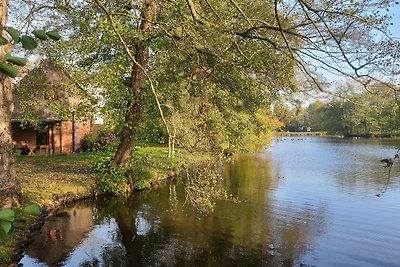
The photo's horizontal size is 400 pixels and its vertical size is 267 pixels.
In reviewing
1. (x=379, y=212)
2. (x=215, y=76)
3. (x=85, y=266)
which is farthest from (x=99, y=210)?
(x=379, y=212)

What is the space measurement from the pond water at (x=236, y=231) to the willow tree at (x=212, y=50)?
8.68 ft

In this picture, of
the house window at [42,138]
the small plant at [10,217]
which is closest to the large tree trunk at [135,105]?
the small plant at [10,217]

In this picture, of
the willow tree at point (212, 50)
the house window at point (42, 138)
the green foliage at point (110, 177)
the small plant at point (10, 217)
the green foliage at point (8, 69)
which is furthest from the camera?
the house window at point (42, 138)

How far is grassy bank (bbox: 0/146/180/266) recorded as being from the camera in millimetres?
11602

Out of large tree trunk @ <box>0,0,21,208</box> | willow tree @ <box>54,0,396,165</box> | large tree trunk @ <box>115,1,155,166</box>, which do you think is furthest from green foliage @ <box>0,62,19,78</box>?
large tree trunk @ <box>115,1,155,166</box>

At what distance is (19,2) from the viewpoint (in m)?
13.9

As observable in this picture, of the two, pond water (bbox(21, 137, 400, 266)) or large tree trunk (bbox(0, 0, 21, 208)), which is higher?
large tree trunk (bbox(0, 0, 21, 208))

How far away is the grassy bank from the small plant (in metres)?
7.25

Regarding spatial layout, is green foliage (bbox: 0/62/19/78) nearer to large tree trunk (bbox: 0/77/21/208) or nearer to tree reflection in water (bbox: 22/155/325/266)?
tree reflection in water (bbox: 22/155/325/266)

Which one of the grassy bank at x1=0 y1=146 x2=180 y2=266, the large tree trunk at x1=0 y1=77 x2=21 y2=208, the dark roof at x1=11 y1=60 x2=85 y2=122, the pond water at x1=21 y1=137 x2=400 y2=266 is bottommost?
the pond water at x1=21 y1=137 x2=400 y2=266

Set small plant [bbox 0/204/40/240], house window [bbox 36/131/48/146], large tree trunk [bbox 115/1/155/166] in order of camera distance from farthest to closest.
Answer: house window [bbox 36/131/48/146] < large tree trunk [bbox 115/1/155/166] < small plant [bbox 0/204/40/240]

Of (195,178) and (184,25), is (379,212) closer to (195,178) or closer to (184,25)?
(195,178)

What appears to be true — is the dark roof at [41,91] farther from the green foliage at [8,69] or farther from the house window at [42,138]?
the house window at [42,138]

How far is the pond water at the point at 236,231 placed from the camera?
870 centimetres
